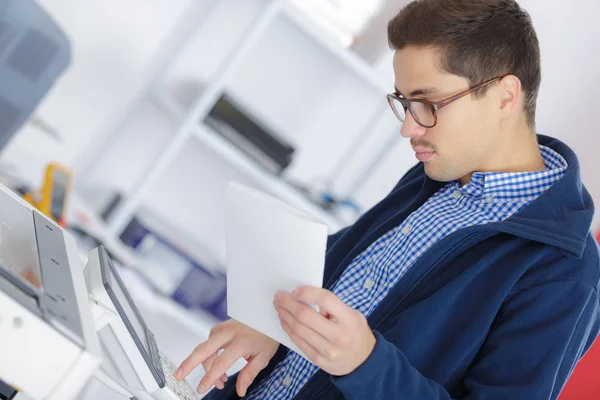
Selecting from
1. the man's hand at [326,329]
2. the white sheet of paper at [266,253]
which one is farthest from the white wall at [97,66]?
the man's hand at [326,329]

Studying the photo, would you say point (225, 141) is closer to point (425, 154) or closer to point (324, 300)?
point (425, 154)

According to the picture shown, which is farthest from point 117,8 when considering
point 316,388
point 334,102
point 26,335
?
point 26,335

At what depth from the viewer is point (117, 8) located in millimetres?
2574

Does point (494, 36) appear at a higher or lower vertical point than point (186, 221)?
higher

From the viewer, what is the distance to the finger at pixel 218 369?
111 cm

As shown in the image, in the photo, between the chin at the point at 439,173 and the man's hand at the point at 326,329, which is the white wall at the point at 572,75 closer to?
the chin at the point at 439,173

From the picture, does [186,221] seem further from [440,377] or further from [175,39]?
[440,377]

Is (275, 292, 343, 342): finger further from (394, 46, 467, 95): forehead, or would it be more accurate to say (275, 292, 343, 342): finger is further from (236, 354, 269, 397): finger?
(394, 46, 467, 95): forehead

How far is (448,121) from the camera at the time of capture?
1.22m

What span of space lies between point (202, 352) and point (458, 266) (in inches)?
16.9

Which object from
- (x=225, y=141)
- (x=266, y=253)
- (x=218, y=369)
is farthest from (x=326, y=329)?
(x=225, y=141)

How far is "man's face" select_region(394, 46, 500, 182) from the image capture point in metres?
1.21

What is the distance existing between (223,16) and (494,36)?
5.25 feet

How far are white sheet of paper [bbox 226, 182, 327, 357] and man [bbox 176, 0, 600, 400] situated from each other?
0.13ft
